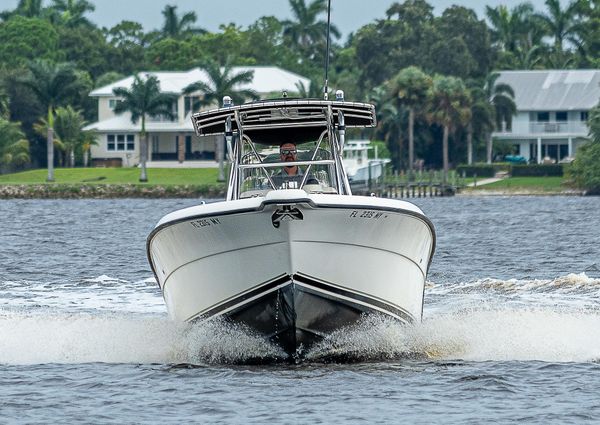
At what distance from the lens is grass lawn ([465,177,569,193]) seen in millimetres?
105812

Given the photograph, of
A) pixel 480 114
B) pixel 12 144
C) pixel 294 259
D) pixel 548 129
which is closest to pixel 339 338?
pixel 294 259

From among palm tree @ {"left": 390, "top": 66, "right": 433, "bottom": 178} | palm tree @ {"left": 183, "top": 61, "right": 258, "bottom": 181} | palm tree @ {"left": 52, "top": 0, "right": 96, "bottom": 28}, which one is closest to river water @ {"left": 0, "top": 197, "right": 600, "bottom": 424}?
palm tree @ {"left": 183, "top": 61, "right": 258, "bottom": 181}

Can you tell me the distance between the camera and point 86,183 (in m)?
108

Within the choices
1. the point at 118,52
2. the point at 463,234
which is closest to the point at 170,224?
the point at 463,234

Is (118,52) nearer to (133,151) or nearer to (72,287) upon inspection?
(133,151)

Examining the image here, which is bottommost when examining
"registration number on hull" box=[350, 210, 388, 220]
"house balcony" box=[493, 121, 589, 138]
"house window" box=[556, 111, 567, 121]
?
"registration number on hull" box=[350, 210, 388, 220]

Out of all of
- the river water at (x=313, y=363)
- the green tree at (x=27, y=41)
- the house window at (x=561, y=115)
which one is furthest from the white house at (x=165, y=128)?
the river water at (x=313, y=363)

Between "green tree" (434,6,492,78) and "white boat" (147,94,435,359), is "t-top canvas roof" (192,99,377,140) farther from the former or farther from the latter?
"green tree" (434,6,492,78)

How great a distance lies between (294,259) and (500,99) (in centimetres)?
9767

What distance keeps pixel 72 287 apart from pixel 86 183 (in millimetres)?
74225

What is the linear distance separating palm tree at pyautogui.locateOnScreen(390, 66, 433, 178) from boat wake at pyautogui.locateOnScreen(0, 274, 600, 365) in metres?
84.3

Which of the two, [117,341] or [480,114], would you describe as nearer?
[117,341]

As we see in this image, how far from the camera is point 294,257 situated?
1994cm

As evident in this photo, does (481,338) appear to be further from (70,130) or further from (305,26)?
(305,26)
